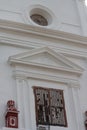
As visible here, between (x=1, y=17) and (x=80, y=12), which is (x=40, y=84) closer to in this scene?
(x=1, y=17)

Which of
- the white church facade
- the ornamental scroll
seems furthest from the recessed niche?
the ornamental scroll

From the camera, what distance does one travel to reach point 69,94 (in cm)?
1315

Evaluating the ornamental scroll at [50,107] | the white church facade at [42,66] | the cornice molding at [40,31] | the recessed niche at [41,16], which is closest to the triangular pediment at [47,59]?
the white church facade at [42,66]

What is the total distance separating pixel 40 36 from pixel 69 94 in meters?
2.39

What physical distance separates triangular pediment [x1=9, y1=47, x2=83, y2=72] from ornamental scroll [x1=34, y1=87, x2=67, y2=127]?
3.11 ft

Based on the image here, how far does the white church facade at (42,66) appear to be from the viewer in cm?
1215

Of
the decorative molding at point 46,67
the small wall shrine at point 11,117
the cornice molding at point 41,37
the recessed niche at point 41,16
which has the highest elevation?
the recessed niche at point 41,16

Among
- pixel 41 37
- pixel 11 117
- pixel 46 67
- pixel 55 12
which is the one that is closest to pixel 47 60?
pixel 46 67

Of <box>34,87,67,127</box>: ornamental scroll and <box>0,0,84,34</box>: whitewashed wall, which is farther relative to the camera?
<box>0,0,84,34</box>: whitewashed wall

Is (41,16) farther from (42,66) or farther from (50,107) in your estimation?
(50,107)

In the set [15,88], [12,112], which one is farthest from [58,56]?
[12,112]

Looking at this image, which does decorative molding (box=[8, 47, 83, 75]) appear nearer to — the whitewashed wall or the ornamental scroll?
the ornamental scroll

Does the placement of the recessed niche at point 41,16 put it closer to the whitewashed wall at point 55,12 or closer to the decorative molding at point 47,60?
the whitewashed wall at point 55,12

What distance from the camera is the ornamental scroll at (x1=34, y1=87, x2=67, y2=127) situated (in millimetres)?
12219
